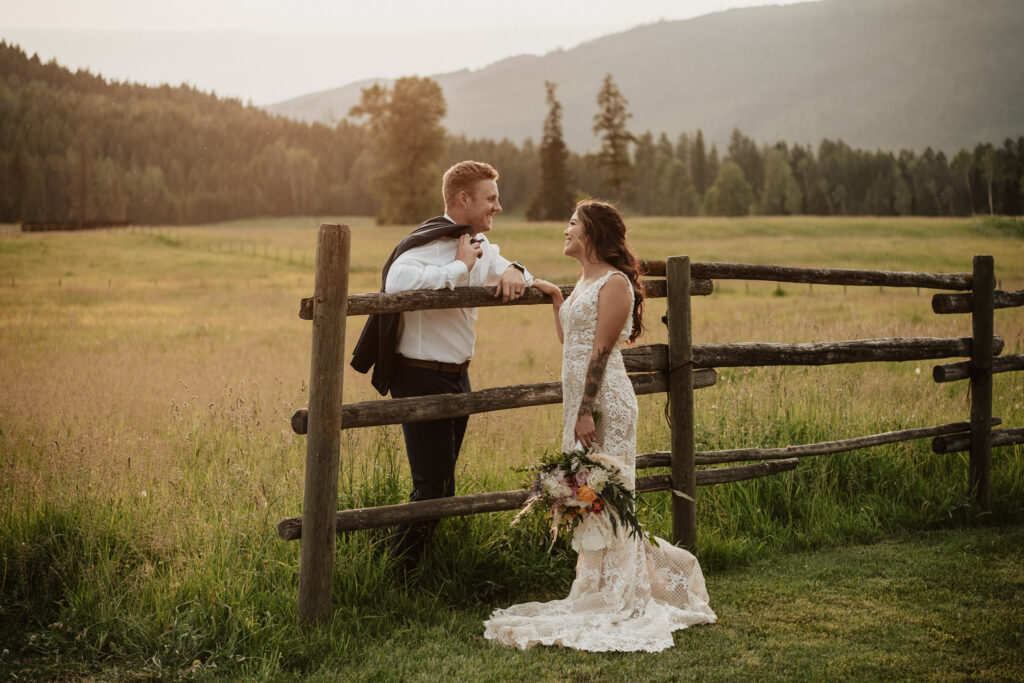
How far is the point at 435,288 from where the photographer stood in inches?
172

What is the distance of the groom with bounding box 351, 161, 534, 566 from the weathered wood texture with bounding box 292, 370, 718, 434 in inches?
8.2

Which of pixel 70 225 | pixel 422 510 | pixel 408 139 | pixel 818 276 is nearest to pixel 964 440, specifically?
pixel 818 276

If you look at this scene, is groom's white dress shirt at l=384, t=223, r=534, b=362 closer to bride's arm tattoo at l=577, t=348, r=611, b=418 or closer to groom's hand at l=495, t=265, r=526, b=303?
groom's hand at l=495, t=265, r=526, b=303

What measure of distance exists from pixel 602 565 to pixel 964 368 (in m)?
4.06

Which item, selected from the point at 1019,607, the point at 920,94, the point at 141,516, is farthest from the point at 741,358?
the point at 920,94

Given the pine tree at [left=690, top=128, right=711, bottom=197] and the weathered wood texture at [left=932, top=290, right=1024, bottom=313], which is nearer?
the weathered wood texture at [left=932, top=290, right=1024, bottom=313]

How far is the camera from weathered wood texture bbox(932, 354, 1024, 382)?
6.35 metres

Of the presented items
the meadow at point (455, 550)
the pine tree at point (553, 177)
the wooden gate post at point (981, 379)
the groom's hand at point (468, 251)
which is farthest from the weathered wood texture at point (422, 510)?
the pine tree at point (553, 177)

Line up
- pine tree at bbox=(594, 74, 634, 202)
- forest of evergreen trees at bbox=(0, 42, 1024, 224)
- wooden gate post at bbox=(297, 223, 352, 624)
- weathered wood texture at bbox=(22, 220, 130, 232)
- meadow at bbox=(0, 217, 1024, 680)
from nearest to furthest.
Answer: meadow at bbox=(0, 217, 1024, 680) < wooden gate post at bbox=(297, 223, 352, 624) < forest of evergreen trees at bbox=(0, 42, 1024, 224) < weathered wood texture at bbox=(22, 220, 130, 232) < pine tree at bbox=(594, 74, 634, 202)

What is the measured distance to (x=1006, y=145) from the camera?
48625 mm

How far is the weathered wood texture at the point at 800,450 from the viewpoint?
5297mm

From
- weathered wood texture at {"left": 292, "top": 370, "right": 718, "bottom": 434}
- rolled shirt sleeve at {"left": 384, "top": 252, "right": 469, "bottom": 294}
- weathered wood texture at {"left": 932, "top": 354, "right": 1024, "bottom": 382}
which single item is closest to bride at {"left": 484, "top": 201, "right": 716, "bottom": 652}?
weathered wood texture at {"left": 292, "top": 370, "right": 718, "bottom": 434}

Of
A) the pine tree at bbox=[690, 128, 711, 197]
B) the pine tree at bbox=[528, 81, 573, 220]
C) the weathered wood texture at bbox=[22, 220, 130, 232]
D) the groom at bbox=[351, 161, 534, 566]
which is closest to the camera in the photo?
the groom at bbox=[351, 161, 534, 566]

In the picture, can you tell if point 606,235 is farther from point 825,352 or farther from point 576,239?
point 825,352
